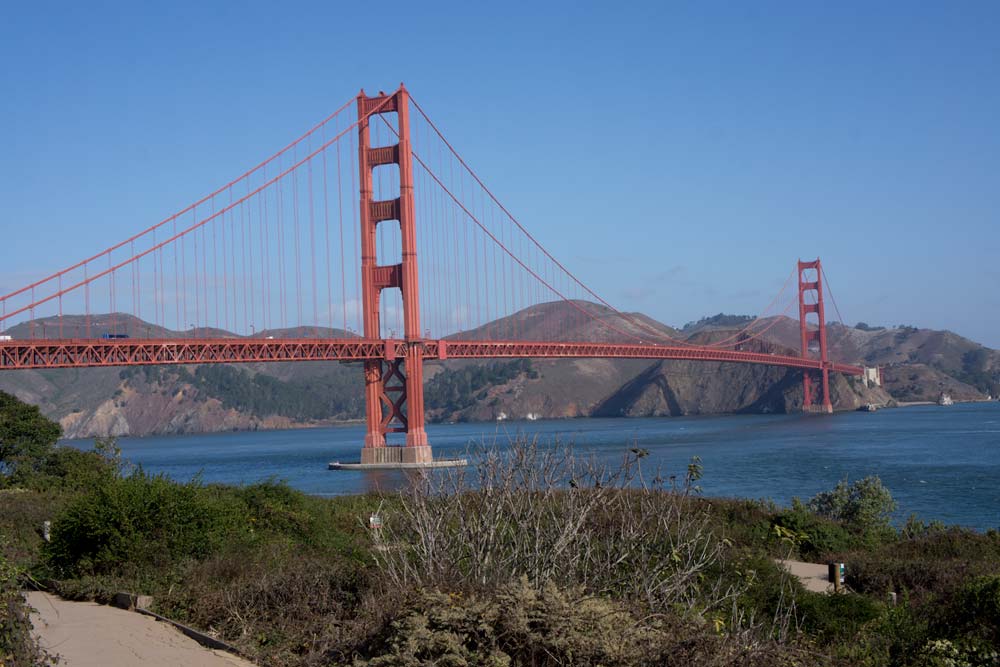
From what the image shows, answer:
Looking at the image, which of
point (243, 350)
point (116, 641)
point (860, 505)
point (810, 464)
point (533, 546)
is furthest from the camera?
point (810, 464)

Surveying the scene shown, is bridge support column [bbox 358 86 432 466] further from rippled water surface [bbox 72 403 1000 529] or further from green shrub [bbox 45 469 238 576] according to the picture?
green shrub [bbox 45 469 238 576]

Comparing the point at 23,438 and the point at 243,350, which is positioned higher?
the point at 243,350

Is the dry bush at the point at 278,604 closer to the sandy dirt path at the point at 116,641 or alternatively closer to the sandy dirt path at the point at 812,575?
the sandy dirt path at the point at 116,641

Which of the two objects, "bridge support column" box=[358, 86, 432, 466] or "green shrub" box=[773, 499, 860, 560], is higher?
"bridge support column" box=[358, 86, 432, 466]

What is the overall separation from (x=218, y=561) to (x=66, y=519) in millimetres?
2553

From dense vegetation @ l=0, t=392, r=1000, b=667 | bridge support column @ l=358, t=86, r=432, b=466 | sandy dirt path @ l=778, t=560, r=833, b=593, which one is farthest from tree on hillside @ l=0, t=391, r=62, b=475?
sandy dirt path @ l=778, t=560, r=833, b=593

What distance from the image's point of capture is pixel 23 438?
103ft

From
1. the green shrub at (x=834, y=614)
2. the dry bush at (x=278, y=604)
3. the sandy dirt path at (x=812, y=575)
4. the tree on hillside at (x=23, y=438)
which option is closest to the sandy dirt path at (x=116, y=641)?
the dry bush at (x=278, y=604)

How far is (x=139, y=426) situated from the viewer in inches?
6063

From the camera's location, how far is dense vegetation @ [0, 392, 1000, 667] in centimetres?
629

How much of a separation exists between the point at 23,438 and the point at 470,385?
132 meters

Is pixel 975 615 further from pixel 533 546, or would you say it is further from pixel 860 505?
pixel 860 505

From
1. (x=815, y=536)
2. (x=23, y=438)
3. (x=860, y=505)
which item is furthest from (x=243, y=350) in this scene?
(x=815, y=536)

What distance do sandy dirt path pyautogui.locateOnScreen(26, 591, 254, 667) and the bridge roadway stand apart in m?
28.4
